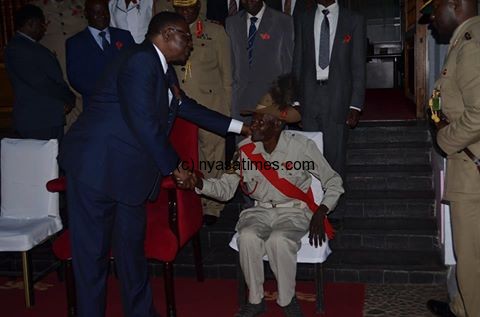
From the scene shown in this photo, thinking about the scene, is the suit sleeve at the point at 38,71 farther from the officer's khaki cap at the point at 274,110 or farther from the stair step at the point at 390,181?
the stair step at the point at 390,181

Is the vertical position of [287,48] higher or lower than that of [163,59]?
higher

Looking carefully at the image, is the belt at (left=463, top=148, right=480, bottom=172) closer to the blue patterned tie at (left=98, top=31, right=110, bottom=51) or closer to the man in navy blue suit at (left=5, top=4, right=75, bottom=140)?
the blue patterned tie at (left=98, top=31, right=110, bottom=51)

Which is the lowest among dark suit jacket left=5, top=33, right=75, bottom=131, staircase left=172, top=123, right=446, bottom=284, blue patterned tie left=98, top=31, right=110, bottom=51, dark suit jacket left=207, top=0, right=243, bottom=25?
staircase left=172, top=123, right=446, bottom=284

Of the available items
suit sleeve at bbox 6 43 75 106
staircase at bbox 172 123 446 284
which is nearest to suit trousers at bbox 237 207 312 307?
staircase at bbox 172 123 446 284

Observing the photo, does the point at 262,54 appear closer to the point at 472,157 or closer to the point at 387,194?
the point at 387,194

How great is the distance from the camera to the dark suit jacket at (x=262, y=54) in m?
4.48

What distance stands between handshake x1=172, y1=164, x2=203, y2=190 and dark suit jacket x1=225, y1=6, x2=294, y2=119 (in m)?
1.35

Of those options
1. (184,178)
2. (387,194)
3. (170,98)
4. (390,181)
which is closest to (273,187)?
(184,178)

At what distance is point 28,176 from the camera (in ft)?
13.4

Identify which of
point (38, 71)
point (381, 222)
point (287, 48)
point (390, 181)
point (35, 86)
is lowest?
point (381, 222)

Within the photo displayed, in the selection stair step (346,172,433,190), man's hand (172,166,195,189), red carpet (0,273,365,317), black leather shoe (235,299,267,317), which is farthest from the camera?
stair step (346,172,433,190)

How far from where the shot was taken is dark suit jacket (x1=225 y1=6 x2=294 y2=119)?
176 inches

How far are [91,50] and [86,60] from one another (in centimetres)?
8

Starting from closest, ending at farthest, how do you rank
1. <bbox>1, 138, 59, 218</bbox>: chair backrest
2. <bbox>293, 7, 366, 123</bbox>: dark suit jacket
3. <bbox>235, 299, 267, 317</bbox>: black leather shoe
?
<bbox>235, 299, 267, 317</bbox>: black leather shoe
<bbox>1, 138, 59, 218</bbox>: chair backrest
<bbox>293, 7, 366, 123</bbox>: dark suit jacket
